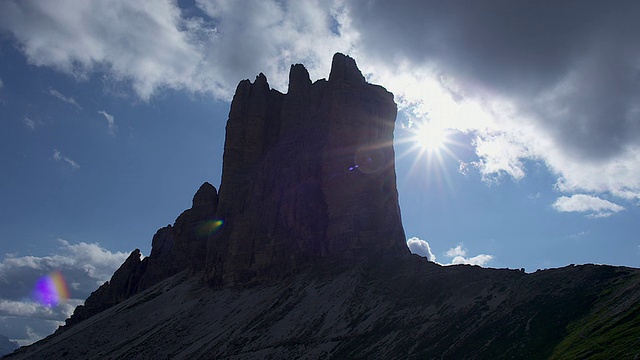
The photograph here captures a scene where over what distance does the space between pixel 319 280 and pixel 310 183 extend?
17.8 meters

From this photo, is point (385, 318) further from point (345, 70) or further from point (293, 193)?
point (345, 70)

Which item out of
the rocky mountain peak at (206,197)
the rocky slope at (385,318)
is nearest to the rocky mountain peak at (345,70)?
the rocky slope at (385,318)

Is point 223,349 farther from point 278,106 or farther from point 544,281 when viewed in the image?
point 278,106

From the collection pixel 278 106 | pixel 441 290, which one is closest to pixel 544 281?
pixel 441 290

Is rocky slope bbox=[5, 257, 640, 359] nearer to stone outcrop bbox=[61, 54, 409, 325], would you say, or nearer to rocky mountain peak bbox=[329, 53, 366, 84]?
stone outcrop bbox=[61, 54, 409, 325]

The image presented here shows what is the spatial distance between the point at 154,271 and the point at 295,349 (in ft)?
203

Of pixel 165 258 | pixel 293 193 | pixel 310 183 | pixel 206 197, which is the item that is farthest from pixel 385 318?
pixel 165 258

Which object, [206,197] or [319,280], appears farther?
[206,197]

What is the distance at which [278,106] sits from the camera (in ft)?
356

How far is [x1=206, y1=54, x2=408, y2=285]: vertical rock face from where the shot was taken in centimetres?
7669

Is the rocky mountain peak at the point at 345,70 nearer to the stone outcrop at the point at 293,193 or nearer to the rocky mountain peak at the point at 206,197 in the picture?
the stone outcrop at the point at 293,193

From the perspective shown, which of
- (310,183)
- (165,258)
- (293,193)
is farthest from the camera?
(165,258)

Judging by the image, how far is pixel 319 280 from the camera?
2881 inches

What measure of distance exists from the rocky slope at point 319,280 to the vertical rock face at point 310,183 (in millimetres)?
226
